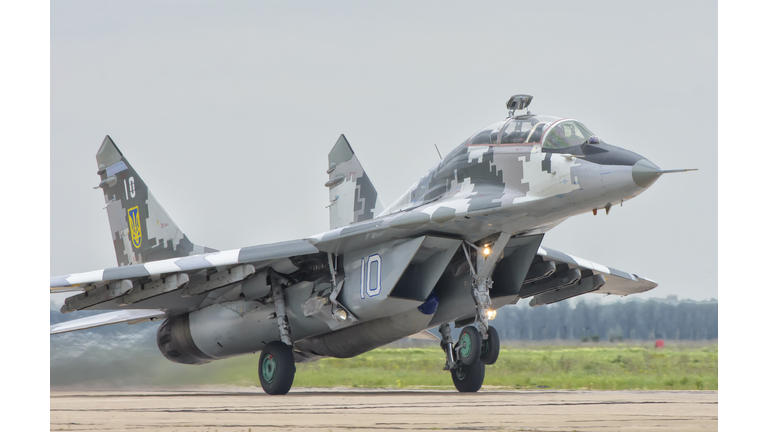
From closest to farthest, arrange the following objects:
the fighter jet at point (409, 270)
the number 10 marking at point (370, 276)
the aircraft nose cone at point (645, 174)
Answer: the aircraft nose cone at point (645, 174) → the fighter jet at point (409, 270) → the number 10 marking at point (370, 276)

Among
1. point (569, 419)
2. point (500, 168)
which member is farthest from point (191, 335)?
point (569, 419)

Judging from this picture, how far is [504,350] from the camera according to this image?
16.2 m

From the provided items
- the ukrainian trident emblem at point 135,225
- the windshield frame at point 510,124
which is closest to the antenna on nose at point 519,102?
the windshield frame at point 510,124

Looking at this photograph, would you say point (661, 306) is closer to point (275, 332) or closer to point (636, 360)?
point (636, 360)

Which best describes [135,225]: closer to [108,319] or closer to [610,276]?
[108,319]

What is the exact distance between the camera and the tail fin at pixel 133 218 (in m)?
13.8

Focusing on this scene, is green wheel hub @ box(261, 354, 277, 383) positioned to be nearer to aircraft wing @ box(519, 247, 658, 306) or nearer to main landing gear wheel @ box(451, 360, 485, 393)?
main landing gear wheel @ box(451, 360, 485, 393)

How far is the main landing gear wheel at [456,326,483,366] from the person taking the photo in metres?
10.1

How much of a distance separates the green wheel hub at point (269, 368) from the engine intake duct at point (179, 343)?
165 cm

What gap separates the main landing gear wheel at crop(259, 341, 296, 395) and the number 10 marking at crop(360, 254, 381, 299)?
1.65 meters

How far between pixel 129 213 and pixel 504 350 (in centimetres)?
816

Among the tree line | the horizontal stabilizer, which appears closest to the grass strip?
the tree line

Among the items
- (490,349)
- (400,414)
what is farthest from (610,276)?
(400,414)

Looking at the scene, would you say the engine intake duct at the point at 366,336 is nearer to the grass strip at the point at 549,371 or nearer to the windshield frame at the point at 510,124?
the grass strip at the point at 549,371
